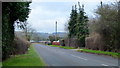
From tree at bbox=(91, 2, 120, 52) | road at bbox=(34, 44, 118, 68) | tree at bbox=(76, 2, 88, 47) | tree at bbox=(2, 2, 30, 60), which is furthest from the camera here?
tree at bbox=(76, 2, 88, 47)

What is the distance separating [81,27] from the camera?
58.5 m

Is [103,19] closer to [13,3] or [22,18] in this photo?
[22,18]

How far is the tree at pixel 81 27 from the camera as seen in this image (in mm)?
57125

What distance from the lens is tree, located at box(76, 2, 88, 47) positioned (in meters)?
57.1

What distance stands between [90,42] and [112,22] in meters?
15.3

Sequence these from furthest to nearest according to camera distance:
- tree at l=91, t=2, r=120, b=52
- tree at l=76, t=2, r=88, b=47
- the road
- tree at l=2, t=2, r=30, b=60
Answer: tree at l=76, t=2, r=88, b=47
tree at l=91, t=2, r=120, b=52
the road
tree at l=2, t=2, r=30, b=60

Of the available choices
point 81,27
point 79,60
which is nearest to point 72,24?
point 81,27

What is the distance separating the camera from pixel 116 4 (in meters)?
29.4

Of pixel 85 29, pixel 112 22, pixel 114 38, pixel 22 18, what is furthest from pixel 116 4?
pixel 85 29

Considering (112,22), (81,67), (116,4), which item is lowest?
(81,67)

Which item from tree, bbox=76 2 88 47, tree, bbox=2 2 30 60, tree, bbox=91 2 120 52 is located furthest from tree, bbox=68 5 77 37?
tree, bbox=2 2 30 60

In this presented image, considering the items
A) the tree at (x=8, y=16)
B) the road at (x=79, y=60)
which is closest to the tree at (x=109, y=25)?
the road at (x=79, y=60)

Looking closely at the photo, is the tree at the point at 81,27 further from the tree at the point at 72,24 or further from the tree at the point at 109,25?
the tree at the point at 109,25

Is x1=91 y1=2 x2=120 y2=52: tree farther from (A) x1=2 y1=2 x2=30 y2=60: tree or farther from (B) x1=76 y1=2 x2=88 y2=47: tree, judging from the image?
(B) x1=76 y1=2 x2=88 y2=47: tree
